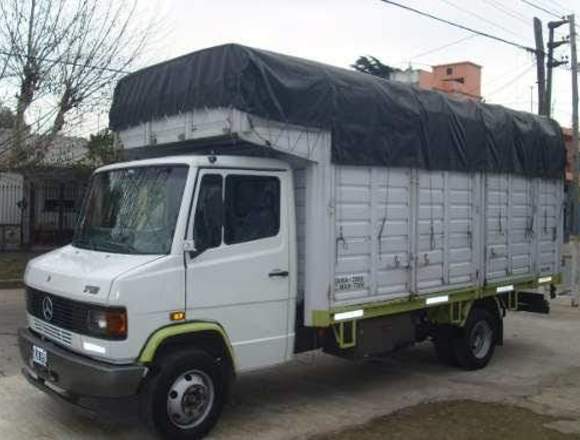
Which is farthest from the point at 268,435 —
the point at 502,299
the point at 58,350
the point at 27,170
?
the point at 27,170

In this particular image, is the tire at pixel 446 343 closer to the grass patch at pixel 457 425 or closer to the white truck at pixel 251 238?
the white truck at pixel 251 238

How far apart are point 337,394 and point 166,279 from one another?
9.37 feet

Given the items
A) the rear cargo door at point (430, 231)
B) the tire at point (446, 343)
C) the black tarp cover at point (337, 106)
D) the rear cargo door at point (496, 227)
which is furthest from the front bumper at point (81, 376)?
the rear cargo door at point (496, 227)

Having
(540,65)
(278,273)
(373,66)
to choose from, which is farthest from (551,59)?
(278,273)

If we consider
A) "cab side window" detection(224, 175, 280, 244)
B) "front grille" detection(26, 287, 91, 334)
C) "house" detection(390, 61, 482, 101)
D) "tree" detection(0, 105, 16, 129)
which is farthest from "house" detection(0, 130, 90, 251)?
"house" detection(390, 61, 482, 101)

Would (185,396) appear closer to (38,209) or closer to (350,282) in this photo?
(350,282)

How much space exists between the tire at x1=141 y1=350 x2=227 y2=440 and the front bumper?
21cm

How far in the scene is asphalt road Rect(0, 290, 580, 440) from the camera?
626cm

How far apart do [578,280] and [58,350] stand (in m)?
12.5

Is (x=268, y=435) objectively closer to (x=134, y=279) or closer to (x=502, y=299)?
(x=134, y=279)

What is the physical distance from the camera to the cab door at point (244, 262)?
5914 millimetres

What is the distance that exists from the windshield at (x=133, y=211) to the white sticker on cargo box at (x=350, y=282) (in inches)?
72.0

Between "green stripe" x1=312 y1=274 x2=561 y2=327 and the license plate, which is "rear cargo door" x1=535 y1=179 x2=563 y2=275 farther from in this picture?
the license plate

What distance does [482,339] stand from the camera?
9164mm
